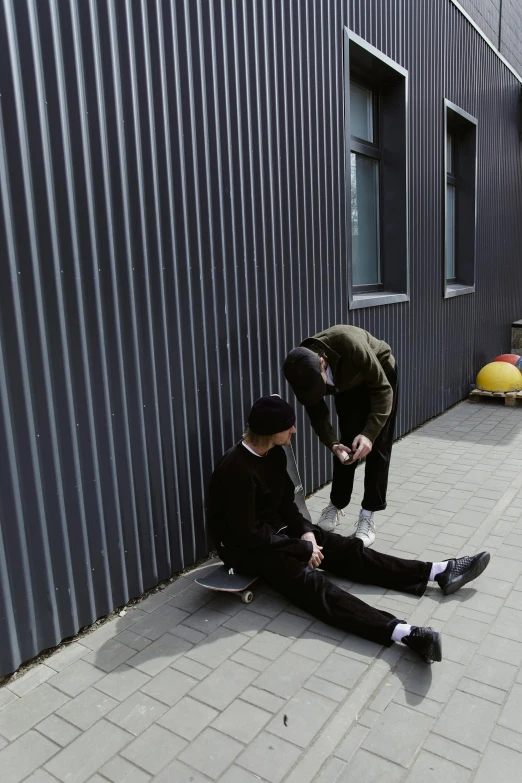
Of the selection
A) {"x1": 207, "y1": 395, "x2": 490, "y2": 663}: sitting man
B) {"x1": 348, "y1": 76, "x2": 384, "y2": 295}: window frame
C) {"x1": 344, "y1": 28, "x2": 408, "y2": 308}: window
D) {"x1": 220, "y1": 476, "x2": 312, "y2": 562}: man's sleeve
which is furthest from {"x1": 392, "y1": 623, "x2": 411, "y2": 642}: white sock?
{"x1": 348, "y1": 76, "x2": 384, "y2": 295}: window frame

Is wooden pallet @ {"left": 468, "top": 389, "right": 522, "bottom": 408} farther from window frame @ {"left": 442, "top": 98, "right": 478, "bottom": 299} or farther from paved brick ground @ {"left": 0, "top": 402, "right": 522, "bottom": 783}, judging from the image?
paved brick ground @ {"left": 0, "top": 402, "right": 522, "bottom": 783}

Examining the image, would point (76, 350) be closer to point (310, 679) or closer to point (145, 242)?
point (145, 242)

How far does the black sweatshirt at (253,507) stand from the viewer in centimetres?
325

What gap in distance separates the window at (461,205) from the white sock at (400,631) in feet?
21.5

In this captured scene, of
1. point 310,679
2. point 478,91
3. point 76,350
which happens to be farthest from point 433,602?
point 478,91

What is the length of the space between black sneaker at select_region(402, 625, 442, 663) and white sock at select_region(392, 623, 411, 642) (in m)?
0.04

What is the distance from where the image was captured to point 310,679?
2.80 meters

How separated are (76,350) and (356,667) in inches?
80.2

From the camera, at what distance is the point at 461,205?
9180mm

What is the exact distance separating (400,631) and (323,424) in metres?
1.46

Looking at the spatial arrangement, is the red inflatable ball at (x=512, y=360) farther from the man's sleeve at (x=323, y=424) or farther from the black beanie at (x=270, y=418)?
the black beanie at (x=270, y=418)

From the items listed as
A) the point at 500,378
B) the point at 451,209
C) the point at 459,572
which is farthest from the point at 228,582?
the point at 451,209

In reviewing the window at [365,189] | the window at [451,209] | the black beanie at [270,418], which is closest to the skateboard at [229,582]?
the black beanie at [270,418]

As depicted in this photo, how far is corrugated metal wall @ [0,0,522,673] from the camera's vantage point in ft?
9.23
